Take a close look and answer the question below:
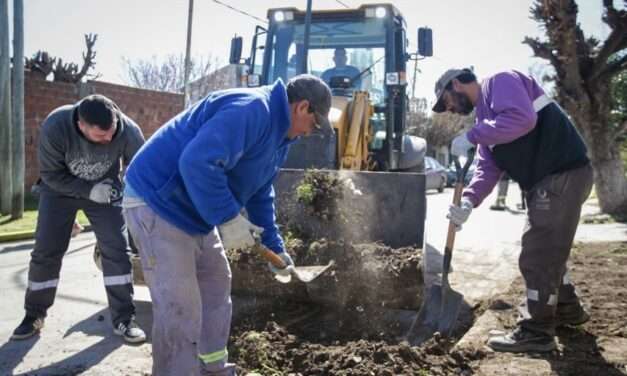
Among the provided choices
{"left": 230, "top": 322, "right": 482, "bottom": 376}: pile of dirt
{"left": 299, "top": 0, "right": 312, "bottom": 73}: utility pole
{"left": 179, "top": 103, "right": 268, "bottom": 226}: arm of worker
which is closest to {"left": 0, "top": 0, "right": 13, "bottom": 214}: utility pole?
{"left": 299, "top": 0, "right": 312, "bottom": 73}: utility pole

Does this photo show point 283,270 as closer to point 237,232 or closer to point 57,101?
point 237,232

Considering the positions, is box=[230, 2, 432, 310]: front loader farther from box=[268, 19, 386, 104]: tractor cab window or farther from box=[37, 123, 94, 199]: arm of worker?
box=[37, 123, 94, 199]: arm of worker

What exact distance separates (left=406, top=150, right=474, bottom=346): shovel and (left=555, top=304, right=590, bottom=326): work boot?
70 cm

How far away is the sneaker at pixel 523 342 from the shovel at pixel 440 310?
48cm

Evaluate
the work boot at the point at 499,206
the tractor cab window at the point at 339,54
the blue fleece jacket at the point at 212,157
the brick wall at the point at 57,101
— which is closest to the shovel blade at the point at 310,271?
the blue fleece jacket at the point at 212,157

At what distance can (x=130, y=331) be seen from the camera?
4.02m

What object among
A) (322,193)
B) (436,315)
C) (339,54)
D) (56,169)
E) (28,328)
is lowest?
(28,328)

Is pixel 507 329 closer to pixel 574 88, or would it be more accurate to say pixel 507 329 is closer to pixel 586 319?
pixel 586 319

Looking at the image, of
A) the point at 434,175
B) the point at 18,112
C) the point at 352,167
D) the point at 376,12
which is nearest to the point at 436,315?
the point at 352,167

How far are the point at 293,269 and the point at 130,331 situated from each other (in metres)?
1.38

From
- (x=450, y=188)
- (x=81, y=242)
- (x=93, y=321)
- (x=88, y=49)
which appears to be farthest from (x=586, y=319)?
(x=450, y=188)

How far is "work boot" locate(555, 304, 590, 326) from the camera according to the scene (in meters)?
3.86

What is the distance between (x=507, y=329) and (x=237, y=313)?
201 centimetres

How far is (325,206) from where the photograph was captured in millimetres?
5352
